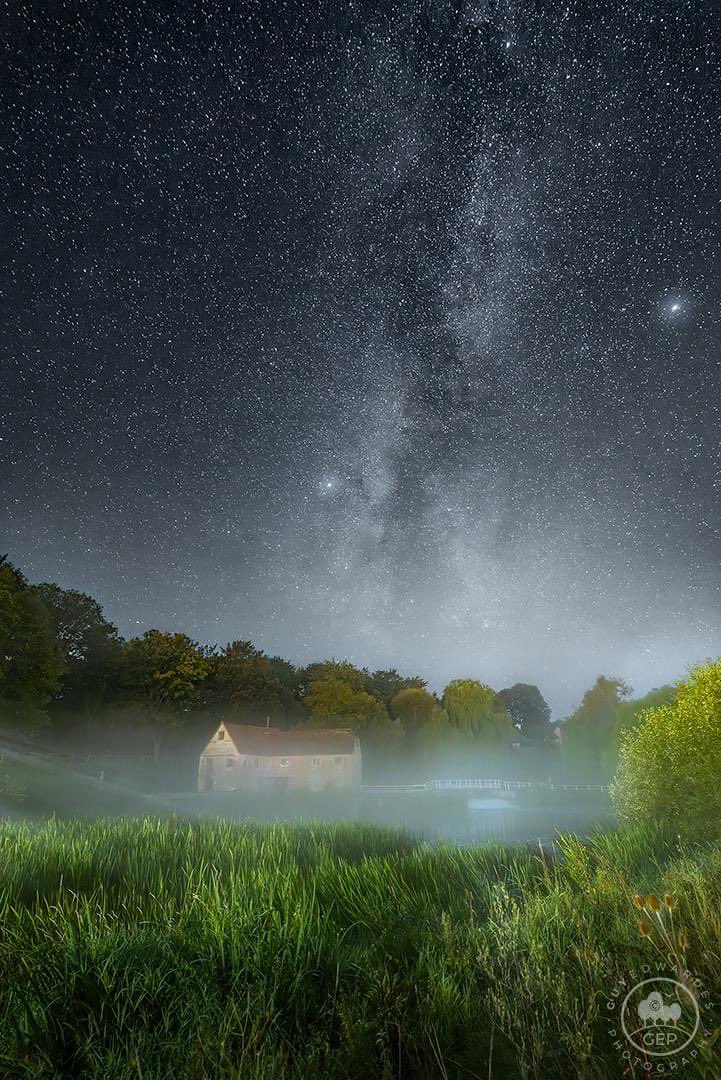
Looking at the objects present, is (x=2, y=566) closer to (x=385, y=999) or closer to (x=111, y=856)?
(x=111, y=856)

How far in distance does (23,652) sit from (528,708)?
77194 mm

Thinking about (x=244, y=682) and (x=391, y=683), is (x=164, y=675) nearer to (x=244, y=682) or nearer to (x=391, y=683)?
(x=244, y=682)

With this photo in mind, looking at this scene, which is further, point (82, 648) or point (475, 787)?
point (475, 787)

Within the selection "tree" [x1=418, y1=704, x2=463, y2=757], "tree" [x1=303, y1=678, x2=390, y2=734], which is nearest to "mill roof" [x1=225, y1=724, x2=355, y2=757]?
"tree" [x1=303, y1=678, x2=390, y2=734]

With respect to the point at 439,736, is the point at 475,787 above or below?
below

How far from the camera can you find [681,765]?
16.1 meters

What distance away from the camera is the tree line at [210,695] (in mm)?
35594

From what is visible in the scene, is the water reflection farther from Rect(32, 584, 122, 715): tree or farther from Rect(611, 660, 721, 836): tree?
Rect(32, 584, 122, 715): tree

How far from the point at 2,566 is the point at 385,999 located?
36.7m

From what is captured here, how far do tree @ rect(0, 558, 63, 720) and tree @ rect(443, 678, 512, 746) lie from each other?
35.4m

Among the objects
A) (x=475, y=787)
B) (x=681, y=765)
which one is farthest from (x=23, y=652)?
(x=475, y=787)

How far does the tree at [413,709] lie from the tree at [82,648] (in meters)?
29.7

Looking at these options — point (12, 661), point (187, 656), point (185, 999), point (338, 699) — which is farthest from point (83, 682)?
point (185, 999)

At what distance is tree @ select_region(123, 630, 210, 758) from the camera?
53.6 meters
